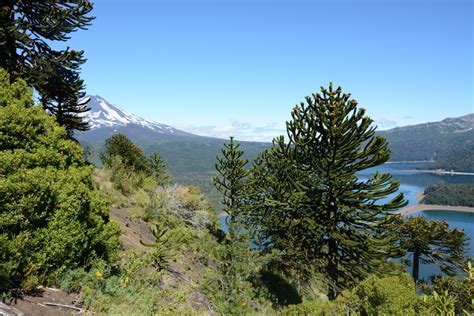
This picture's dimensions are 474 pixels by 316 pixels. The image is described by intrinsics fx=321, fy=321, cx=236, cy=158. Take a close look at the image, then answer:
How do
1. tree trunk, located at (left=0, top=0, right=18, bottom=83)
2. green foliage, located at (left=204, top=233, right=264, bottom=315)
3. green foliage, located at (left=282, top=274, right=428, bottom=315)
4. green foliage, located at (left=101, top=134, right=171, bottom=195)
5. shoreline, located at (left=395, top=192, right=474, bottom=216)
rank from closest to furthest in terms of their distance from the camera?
green foliage, located at (left=282, top=274, right=428, bottom=315) < green foliage, located at (left=204, top=233, right=264, bottom=315) < tree trunk, located at (left=0, top=0, right=18, bottom=83) < green foliage, located at (left=101, top=134, right=171, bottom=195) < shoreline, located at (left=395, top=192, right=474, bottom=216)

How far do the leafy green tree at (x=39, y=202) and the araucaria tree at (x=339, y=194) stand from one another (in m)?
10.0

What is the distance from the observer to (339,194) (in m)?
13.7

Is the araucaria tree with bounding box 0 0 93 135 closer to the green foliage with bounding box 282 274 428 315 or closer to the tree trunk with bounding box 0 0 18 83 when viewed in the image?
the tree trunk with bounding box 0 0 18 83

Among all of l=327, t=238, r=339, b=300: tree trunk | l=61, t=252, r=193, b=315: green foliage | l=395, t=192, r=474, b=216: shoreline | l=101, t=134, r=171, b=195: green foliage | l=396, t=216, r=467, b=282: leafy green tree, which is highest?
l=101, t=134, r=171, b=195: green foliage

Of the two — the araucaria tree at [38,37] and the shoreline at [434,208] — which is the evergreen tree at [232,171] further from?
the shoreline at [434,208]

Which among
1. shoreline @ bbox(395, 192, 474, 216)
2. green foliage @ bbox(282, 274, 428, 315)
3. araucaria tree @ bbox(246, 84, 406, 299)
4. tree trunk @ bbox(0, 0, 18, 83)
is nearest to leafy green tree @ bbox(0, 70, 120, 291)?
green foliage @ bbox(282, 274, 428, 315)

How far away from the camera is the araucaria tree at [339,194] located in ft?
43.7

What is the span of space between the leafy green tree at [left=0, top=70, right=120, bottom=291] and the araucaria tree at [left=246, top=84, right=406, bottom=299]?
10.0 m

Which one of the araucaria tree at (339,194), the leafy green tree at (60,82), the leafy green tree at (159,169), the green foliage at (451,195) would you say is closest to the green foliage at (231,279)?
the araucaria tree at (339,194)

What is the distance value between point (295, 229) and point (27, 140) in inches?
498

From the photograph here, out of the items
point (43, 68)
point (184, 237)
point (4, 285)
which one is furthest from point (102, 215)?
point (184, 237)

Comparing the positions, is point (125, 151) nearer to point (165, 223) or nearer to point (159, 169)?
point (159, 169)

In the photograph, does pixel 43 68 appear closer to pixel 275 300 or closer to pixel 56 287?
pixel 56 287

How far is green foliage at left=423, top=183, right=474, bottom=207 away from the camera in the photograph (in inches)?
5753
